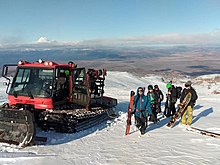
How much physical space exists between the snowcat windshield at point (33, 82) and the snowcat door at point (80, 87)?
111cm

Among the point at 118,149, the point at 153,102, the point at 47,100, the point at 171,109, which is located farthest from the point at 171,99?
the point at 47,100

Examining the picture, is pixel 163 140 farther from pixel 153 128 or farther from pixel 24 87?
pixel 24 87

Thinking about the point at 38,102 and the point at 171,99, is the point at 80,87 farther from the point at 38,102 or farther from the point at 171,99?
the point at 171,99

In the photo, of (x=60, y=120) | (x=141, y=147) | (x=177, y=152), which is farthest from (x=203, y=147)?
(x=60, y=120)

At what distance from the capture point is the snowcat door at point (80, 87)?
9867 mm

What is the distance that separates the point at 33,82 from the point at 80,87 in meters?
1.69

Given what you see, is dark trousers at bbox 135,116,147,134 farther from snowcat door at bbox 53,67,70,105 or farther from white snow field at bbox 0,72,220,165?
snowcat door at bbox 53,67,70,105

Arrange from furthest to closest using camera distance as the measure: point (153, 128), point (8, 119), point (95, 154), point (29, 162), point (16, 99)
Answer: point (153, 128) → point (16, 99) → point (8, 119) → point (95, 154) → point (29, 162)

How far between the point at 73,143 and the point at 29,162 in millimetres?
1939

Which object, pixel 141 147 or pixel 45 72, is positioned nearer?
pixel 141 147

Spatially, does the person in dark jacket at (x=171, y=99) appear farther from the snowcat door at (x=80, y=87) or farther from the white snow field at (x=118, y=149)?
the snowcat door at (x=80, y=87)

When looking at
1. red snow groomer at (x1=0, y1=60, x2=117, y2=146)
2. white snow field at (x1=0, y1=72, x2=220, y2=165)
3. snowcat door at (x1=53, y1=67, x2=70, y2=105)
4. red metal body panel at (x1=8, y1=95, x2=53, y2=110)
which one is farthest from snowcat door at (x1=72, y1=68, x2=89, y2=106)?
red metal body panel at (x1=8, y1=95, x2=53, y2=110)

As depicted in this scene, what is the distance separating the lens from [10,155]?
6.50 metres

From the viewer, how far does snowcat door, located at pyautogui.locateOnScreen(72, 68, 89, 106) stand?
9867 mm
